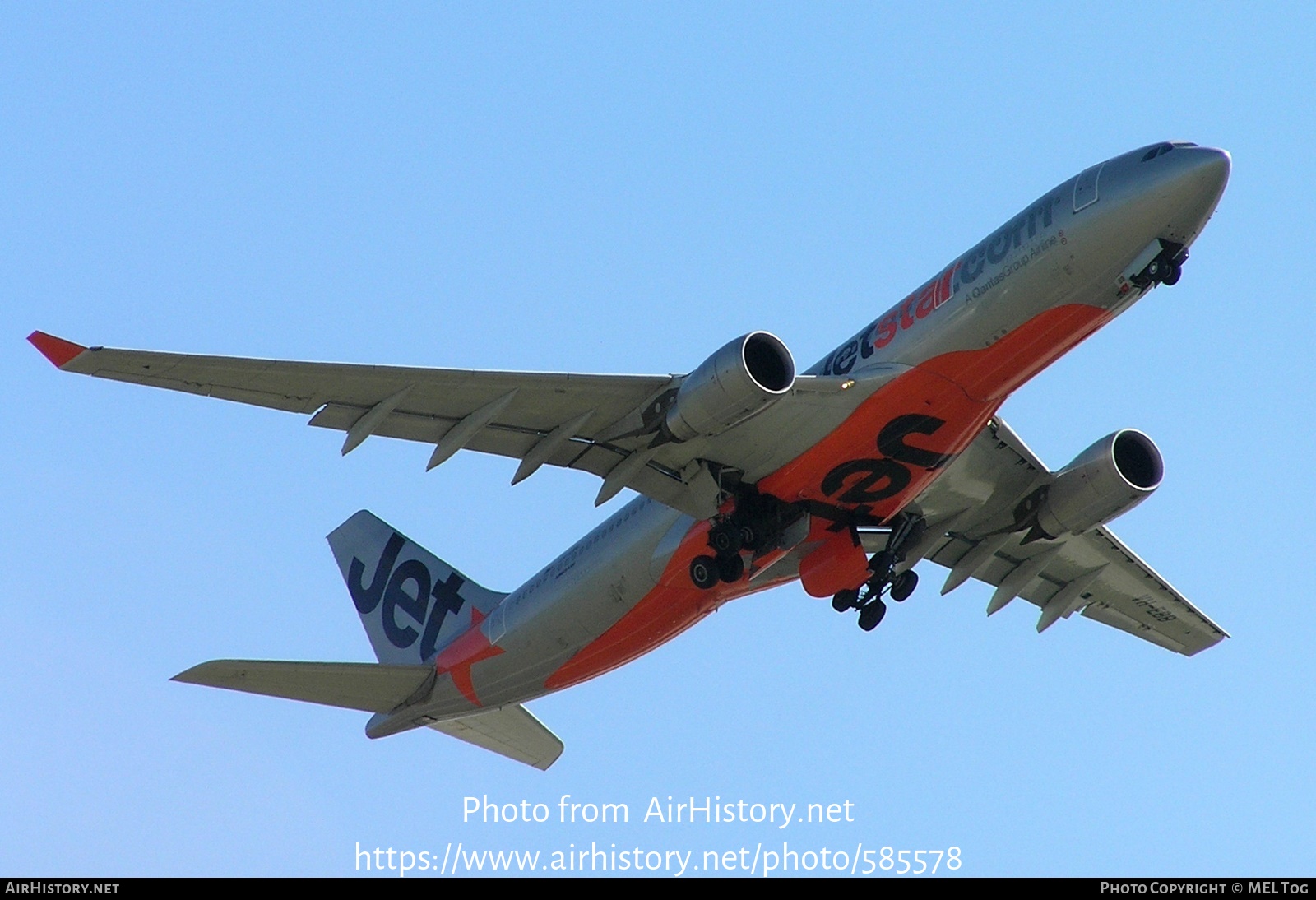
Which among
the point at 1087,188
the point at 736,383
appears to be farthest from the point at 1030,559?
the point at 736,383

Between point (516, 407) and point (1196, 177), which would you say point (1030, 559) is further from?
point (516, 407)

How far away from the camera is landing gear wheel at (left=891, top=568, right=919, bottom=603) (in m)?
28.8

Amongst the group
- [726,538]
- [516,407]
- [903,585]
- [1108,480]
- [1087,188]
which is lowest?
[726,538]

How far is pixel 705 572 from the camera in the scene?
26.6 meters

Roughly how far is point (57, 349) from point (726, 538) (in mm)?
10830

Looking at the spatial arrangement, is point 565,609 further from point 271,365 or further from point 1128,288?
point 1128,288

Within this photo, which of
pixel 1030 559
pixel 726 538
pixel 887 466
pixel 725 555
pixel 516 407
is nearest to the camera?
pixel 516 407

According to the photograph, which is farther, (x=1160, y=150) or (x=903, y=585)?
(x=903, y=585)

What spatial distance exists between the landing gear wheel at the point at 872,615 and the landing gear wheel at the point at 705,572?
3465mm

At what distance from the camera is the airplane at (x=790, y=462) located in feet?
75.1

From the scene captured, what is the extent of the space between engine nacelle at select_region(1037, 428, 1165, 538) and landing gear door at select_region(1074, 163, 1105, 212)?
6.43 meters

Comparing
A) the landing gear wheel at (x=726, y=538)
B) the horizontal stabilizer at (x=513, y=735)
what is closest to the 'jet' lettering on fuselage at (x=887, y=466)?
the landing gear wheel at (x=726, y=538)
